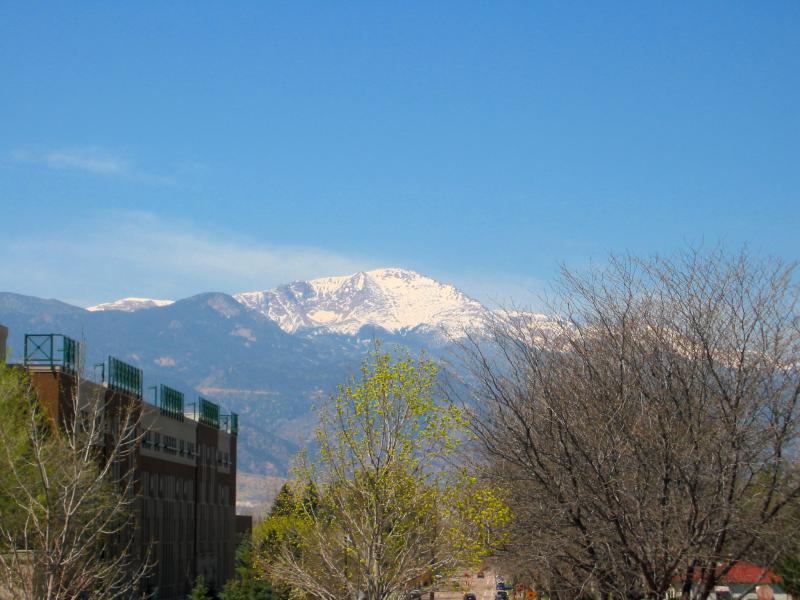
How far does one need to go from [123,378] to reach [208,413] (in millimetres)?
33947

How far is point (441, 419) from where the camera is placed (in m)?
34.9

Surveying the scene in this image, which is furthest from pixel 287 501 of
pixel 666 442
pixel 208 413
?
pixel 208 413

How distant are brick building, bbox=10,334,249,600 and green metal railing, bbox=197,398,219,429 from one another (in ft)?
0.31

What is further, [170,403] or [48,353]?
[170,403]

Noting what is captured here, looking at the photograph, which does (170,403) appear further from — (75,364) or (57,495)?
(57,495)

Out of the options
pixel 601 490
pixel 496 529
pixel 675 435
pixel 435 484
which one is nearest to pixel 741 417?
pixel 675 435

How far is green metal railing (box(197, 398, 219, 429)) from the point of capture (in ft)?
347

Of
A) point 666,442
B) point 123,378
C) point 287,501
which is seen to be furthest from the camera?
point 123,378

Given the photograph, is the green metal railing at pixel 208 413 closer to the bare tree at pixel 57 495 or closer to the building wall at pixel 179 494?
the building wall at pixel 179 494

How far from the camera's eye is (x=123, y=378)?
74.8 metres

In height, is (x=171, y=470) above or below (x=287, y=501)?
above

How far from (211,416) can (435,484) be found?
74911 mm

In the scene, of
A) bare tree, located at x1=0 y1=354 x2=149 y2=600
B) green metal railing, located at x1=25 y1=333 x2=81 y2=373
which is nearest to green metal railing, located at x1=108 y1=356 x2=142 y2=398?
bare tree, located at x1=0 y1=354 x2=149 y2=600

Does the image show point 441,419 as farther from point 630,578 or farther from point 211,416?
point 211,416
